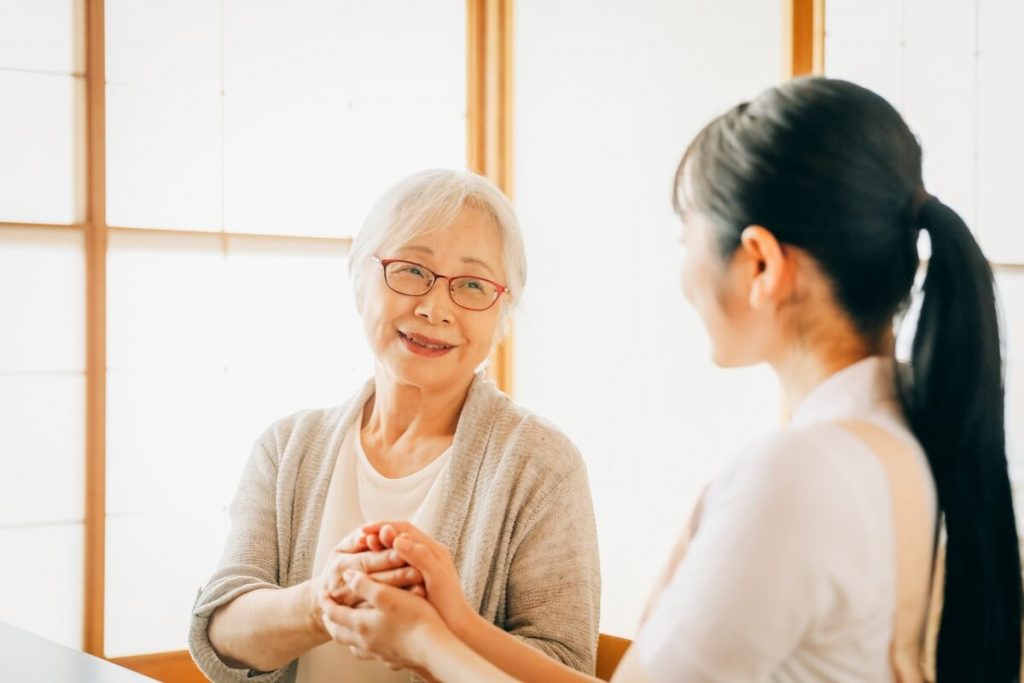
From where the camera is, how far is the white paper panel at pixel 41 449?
11.2ft

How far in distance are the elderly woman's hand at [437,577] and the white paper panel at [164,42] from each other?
7.96ft

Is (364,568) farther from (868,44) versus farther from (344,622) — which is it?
(868,44)

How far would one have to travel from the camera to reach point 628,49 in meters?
3.63

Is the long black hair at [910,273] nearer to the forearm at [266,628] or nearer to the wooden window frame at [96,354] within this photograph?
the forearm at [266,628]

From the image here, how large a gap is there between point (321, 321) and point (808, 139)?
3.05 meters

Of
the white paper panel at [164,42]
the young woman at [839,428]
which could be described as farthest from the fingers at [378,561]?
the white paper panel at [164,42]

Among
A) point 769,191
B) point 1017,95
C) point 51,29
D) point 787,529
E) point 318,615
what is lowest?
point 318,615

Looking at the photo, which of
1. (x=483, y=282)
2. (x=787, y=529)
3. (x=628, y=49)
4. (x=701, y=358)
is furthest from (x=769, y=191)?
(x=628, y=49)

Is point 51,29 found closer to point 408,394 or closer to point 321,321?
point 321,321

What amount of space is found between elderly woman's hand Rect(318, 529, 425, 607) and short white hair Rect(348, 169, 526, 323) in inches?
21.3

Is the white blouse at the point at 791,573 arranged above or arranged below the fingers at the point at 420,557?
above

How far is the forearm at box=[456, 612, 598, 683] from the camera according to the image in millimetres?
1549

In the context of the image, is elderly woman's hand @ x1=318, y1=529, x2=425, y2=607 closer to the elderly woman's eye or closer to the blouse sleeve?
the elderly woman's eye

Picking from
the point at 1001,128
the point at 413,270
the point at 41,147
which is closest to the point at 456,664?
the point at 413,270
